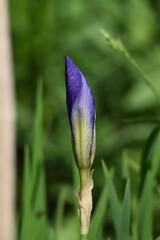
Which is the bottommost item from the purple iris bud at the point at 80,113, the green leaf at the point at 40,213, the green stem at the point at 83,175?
the green leaf at the point at 40,213

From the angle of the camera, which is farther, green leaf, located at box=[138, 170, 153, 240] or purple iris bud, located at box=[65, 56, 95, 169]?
green leaf, located at box=[138, 170, 153, 240]

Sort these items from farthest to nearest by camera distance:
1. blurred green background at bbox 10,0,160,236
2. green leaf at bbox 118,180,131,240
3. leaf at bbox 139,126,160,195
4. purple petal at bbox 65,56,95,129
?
blurred green background at bbox 10,0,160,236 < leaf at bbox 139,126,160,195 < green leaf at bbox 118,180,131,240 < purple petal at bbox 65,56,95,129

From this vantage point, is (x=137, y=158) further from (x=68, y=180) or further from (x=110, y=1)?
(x=110, y=1)

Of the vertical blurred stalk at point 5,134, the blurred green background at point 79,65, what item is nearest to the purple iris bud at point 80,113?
the vertical blurred stalk at point 5,134

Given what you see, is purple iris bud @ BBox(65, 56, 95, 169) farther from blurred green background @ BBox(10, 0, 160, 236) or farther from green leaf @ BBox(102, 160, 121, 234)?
blurred green background @ BBox(10, 0, 160, 236)

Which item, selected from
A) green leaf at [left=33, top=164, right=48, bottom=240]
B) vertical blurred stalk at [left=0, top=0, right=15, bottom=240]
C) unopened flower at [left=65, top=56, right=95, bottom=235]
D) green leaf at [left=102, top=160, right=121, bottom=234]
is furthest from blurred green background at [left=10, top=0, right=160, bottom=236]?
unopened flower at [left=65, top=56, right=95, bottom=235]

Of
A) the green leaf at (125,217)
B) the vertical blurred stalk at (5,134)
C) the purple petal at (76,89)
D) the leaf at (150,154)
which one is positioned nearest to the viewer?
the purple petal at (76,89)

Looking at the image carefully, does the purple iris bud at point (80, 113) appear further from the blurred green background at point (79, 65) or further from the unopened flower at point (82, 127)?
the blurred green background at point (79, 65)

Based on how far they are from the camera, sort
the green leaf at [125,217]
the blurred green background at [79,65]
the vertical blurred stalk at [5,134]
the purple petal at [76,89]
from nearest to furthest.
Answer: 1. the purple petal at [76,89]
2. the green leaf at [125,217]
3. the vertical blurred stalk at [5,134]
4. the blurred green background at [79,65]

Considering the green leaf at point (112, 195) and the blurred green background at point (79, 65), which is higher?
the blurred green background at point (79, 65)
